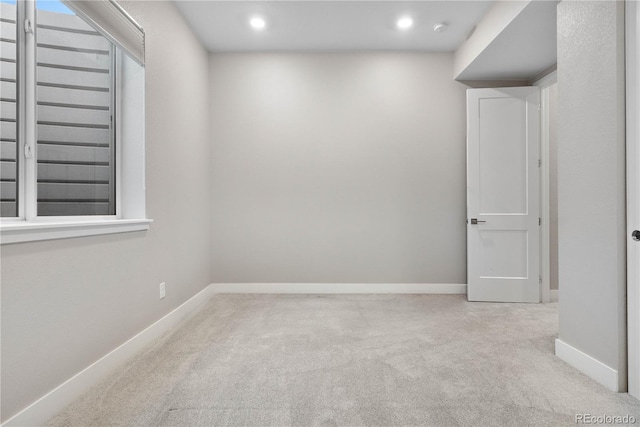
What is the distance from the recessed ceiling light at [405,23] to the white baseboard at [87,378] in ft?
11.3

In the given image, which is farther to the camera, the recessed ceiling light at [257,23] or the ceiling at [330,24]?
the recessed ceiling light at [257,23]

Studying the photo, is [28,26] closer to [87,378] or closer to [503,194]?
[87,378]

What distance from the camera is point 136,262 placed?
2342mm

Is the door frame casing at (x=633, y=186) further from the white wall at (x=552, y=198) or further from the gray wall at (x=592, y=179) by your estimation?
the white wall at (x=552, y=198)

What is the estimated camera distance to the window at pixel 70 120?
5.20 feet

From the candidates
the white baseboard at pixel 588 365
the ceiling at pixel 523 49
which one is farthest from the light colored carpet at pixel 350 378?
the ceiling at pixel 523 49

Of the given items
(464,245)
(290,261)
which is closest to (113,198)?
(290,261)

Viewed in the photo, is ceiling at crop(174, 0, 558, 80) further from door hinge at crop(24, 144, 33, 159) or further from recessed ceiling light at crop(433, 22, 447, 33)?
door hinge at crop(24, 144, 33, 159)

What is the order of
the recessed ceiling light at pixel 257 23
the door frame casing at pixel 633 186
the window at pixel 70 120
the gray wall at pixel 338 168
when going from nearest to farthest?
the window at pixel 70 120 → the door frame casing at pixel 633 186 → the recessed ceiling light at pixel 257 23 → the gray wall at pixel 338 168

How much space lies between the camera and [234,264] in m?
4.00

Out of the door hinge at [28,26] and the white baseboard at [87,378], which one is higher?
the door hinge at [28,26]

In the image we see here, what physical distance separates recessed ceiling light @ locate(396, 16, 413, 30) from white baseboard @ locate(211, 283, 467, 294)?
2.78m

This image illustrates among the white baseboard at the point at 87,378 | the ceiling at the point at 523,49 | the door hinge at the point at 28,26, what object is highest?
the ceiling at the point at 523,49

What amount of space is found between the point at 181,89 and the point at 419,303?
3.19 meters
